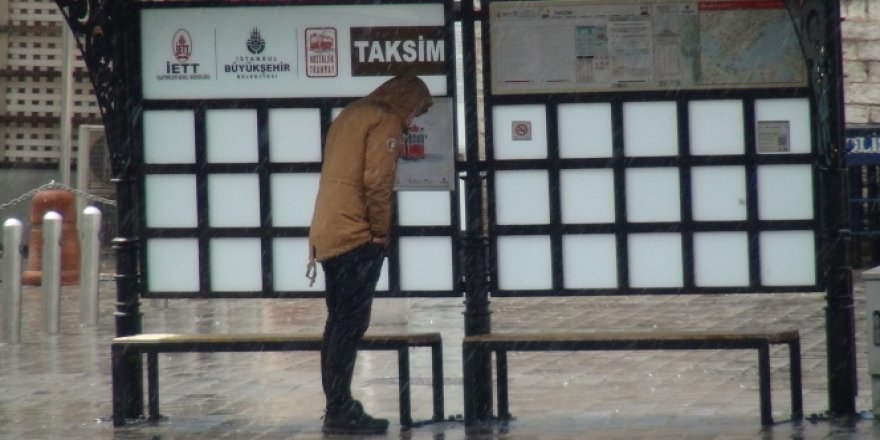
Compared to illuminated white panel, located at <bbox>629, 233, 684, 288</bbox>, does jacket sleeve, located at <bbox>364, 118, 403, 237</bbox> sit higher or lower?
higher

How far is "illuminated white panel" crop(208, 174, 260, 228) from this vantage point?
934cm

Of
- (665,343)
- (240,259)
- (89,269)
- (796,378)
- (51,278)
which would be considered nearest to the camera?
(665,343)

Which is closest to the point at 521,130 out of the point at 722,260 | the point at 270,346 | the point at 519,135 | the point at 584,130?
the point at 519,135

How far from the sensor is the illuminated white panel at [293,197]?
927cm

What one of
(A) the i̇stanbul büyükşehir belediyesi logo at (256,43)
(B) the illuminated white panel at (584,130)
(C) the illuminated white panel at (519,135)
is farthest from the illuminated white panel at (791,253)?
(A) the i̇stanbul büyükşehir belediyesi logo at (256,43)

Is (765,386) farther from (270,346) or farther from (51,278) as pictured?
(51,278)

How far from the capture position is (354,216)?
8469 mm

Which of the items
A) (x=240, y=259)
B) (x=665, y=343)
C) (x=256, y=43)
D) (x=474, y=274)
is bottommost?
(x=665, y=343)

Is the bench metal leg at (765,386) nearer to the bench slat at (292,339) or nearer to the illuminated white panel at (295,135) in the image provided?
the bench slat at (292,339)

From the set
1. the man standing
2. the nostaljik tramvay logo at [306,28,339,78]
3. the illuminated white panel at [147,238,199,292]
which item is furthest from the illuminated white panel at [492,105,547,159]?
the illuminated white panel at [147,238,199,292]

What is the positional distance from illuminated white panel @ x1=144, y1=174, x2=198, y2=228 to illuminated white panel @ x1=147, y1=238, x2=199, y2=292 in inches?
3.8

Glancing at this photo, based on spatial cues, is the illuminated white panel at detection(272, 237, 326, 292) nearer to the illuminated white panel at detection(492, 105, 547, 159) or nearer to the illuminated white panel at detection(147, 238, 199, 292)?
the illuminated white panel at detection(147, 238, 199, 292)

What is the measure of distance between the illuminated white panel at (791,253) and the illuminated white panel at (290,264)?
2336 mm

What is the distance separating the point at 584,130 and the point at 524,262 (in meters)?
0.76
